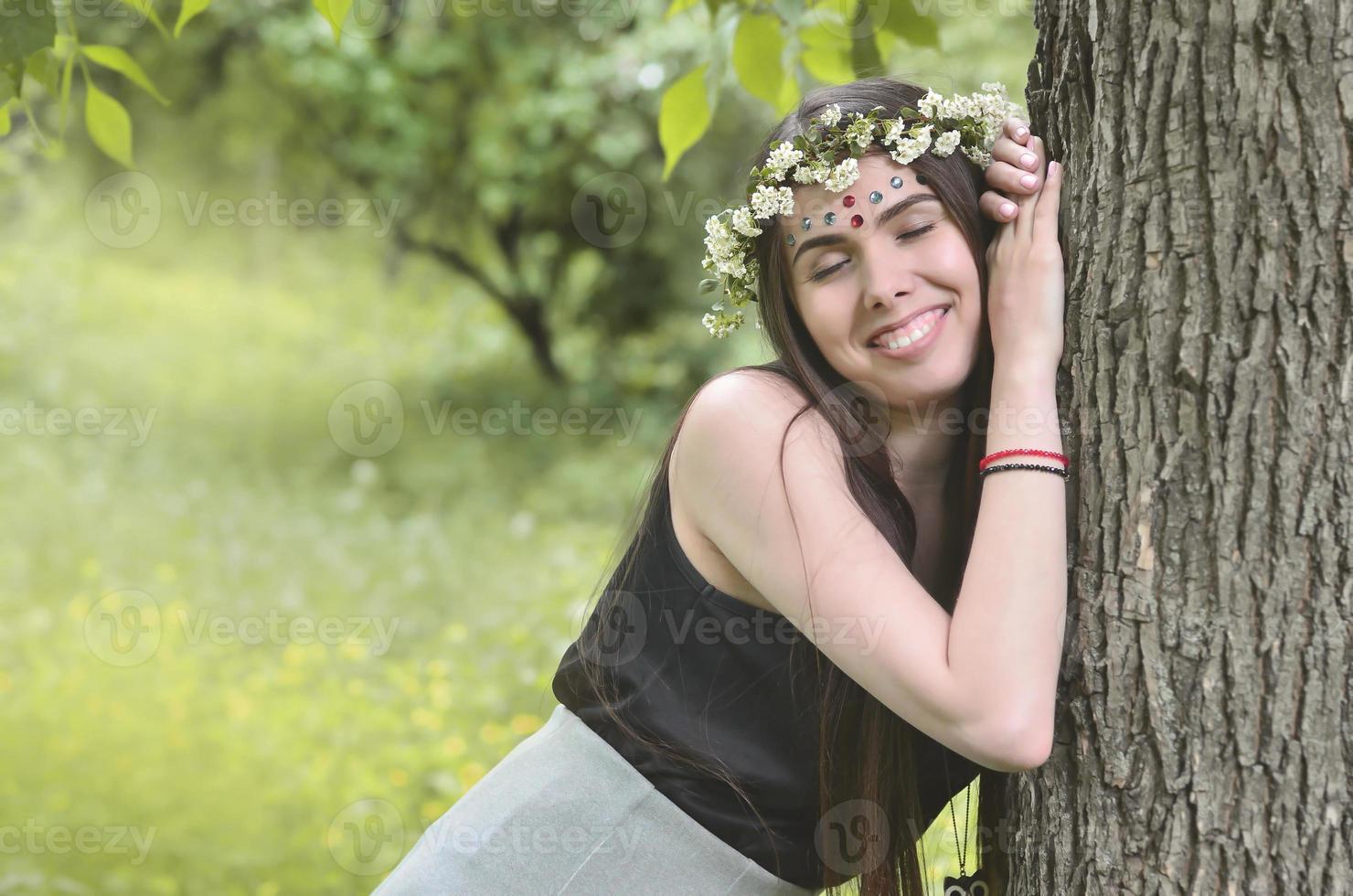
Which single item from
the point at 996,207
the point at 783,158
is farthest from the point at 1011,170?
the point at 783,158

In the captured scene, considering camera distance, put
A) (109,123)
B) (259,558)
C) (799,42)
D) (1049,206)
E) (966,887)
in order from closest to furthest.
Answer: (1049,206) < (966,887) < (109,123) < (799,42) < (259,558)

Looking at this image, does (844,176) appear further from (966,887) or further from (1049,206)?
(966,887)

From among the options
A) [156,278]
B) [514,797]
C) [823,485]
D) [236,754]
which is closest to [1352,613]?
[823,485]

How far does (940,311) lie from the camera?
5.48 ft

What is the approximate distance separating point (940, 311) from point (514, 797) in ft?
3.24

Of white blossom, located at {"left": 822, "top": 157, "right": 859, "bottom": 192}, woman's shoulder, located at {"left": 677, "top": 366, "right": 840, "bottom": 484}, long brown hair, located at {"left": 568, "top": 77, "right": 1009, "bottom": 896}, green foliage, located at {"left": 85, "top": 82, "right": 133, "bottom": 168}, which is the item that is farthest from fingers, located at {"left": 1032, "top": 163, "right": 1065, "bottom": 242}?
Result: green foliage, located at {"left": 85, "top": 82, "right": 133, "bottom": 168}

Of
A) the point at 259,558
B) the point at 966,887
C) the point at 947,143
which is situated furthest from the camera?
the point at 259,558

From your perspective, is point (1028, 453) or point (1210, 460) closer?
point (1210, 460)

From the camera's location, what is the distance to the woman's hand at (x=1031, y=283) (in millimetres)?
1542

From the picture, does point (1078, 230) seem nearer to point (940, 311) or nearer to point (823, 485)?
point (940, 311)

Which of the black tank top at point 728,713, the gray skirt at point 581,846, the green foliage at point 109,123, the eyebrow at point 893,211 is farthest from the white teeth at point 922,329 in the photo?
the green foliage at point 109,123

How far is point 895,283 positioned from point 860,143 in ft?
0.73

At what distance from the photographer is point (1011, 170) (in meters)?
1.64

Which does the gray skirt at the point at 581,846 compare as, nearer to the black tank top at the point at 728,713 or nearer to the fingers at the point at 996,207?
the black tank top at the point at 728,713
